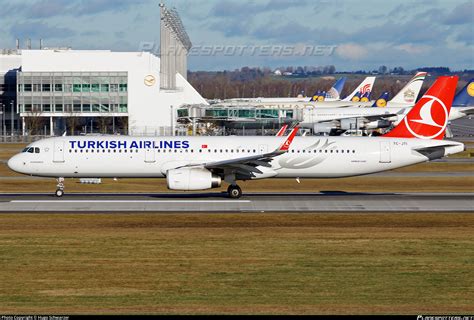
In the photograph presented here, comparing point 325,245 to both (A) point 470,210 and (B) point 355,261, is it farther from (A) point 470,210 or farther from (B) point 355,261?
(A) point 470,210

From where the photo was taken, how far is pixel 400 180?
6056cm

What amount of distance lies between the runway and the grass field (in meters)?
2.43

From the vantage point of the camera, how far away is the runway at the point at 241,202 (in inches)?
1638

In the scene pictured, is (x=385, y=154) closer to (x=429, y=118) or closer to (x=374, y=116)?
(x=429, y=118)

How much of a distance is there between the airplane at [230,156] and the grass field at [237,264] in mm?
7175

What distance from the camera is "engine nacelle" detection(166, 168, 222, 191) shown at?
4384cm

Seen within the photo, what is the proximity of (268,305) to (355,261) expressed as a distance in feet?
23.6

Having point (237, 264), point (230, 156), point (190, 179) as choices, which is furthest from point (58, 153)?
point (237, 264)

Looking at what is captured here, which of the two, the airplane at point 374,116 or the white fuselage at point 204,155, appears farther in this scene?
the airplane at point 374,116

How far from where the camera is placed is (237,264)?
2762 centimetres

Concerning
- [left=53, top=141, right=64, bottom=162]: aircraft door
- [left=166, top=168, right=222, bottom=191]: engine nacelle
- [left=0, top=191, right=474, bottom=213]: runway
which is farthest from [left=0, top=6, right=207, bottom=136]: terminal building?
[left=166, top=168, right=222, bottom=191]: engine nacelle

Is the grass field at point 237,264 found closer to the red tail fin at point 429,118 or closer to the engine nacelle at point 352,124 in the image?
the red tail fin at point 429,118

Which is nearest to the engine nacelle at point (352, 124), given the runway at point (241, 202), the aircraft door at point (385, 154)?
the runway at point (241, 202)

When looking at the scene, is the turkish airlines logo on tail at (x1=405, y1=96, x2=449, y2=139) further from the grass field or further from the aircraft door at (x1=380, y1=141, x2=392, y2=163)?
the grass field
